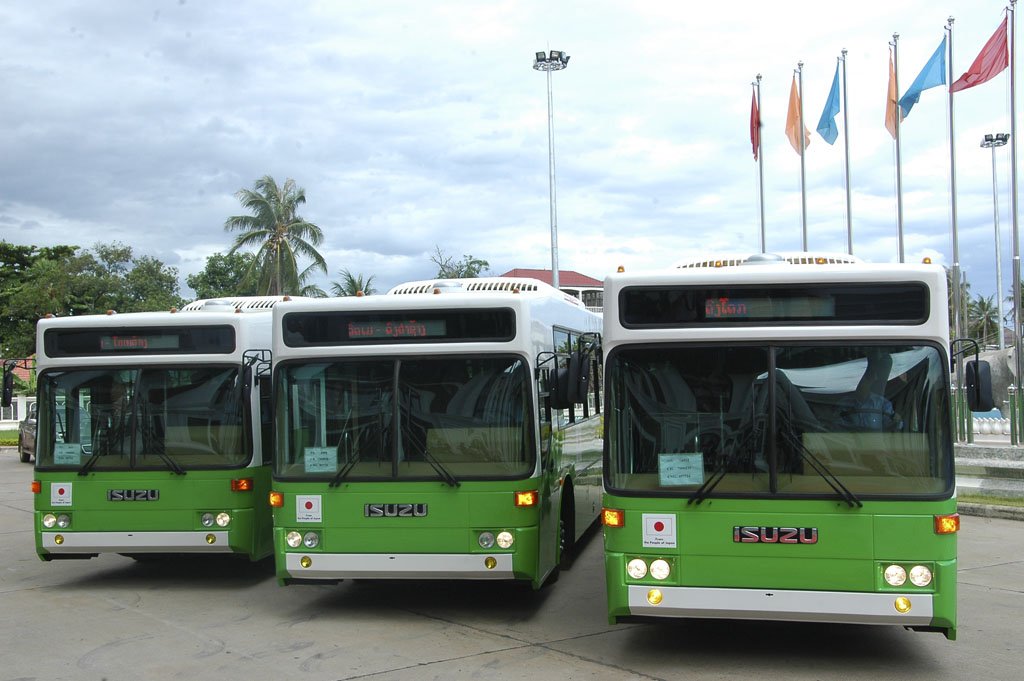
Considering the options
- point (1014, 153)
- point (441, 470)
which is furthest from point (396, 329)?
point (1014, 153)

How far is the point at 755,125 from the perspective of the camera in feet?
100

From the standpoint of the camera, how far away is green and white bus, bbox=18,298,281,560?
9969mm

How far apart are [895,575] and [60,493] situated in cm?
759

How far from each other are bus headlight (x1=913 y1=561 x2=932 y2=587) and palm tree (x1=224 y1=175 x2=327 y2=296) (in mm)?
39235

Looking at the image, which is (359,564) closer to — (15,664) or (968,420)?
(15,664)

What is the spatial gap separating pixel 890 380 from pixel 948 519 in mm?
927

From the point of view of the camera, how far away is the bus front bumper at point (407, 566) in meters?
8.34

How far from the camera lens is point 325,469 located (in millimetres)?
8555

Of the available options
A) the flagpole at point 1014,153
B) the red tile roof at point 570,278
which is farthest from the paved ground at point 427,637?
the red tile roof at point 570,278

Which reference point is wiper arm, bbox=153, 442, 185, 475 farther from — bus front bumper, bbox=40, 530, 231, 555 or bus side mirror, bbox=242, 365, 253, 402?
bus side mirror, bbox=242, 365, 253, 402

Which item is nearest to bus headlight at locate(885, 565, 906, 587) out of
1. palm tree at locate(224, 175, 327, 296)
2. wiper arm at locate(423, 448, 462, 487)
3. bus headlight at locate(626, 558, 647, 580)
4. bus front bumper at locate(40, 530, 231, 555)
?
bus headlight at locate(626, 558, 647, 580)

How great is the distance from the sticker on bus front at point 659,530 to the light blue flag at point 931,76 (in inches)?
814

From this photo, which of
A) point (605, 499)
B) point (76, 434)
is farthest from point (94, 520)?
point (605, 499)

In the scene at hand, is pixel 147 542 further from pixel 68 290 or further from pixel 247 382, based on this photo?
pixel 68 290
